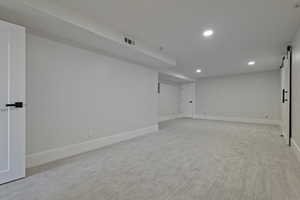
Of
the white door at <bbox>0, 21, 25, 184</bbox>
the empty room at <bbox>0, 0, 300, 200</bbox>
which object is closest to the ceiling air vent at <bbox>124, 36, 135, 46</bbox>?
the empty room at <bbox>0, 0, 300, 200</bbox>

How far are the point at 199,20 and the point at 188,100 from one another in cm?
778

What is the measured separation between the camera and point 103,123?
3953mm

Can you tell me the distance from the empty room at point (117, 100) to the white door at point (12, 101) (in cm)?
1

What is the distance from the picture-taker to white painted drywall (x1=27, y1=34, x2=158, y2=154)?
110 inches

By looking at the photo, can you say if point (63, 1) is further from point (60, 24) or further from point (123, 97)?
point (123, 97)

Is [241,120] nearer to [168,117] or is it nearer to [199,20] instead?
[168,117]

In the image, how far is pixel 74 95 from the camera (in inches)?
132

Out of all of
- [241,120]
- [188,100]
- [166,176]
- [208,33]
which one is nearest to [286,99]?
[208,33]

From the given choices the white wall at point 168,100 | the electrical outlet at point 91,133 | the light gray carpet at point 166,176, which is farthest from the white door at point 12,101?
the white wall at point 168,100

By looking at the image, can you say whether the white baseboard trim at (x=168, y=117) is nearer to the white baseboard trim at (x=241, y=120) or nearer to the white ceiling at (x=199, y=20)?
the white baseboard trim at (x=241, y=120)

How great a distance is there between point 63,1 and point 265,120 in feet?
29.2

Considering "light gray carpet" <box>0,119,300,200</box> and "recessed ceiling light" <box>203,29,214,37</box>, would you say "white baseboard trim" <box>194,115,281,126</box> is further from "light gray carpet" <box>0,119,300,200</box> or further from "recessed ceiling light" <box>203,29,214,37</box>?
"recessed ceiling light" <box>203,29,214,37</box>

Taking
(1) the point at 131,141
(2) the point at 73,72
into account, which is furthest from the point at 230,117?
(2) the point at 73,72

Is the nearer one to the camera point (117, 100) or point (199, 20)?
point (199, 20)
